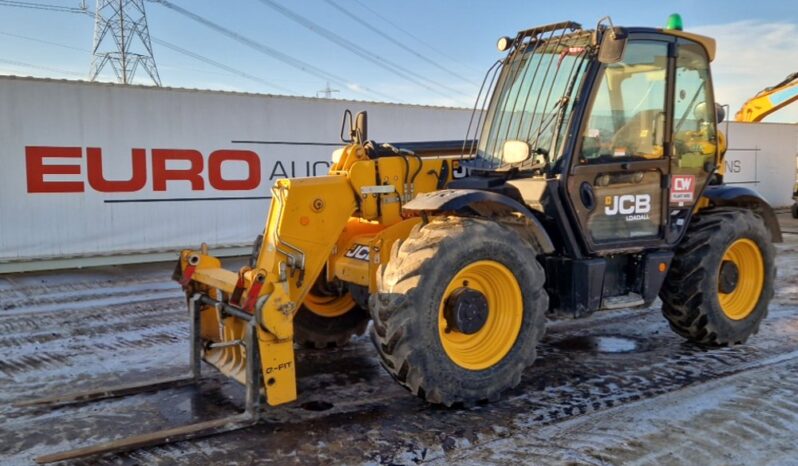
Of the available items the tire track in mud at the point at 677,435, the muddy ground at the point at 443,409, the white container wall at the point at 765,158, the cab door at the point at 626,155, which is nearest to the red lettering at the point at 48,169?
the muddy ground at the point at 443,409

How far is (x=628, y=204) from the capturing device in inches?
205

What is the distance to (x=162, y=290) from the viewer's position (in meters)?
8.82

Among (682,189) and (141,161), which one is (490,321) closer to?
(682,189)

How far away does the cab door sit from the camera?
4.93 m

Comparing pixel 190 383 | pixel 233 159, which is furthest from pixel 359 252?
pixel 233 159

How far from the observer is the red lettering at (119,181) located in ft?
35.4

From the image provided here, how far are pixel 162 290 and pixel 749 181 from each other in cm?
1693

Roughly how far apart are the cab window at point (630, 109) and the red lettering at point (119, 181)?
8.34 m

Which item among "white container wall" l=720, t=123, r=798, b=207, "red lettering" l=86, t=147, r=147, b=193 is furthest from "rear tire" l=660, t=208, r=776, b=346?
"white container wall" l=720, t=123, r=798, b=207

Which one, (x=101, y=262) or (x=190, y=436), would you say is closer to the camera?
(x=190, y=436)

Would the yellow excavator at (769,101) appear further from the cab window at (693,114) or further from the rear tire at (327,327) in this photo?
the rear tire at (327,327)

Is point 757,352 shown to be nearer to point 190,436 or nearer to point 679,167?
point 679,167

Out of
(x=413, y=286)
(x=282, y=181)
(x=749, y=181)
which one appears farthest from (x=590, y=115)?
(x=749, y=181)

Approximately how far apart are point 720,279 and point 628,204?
1273 mm
